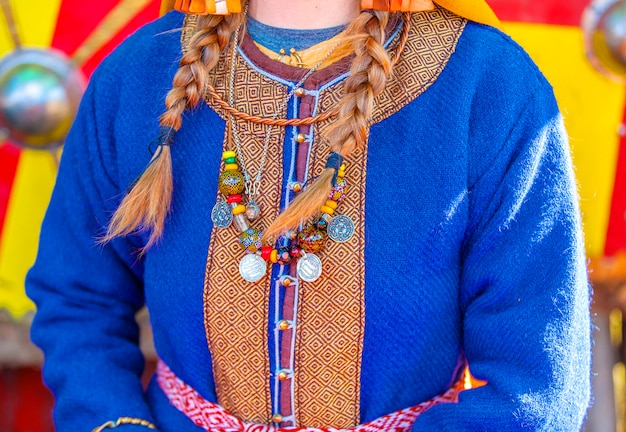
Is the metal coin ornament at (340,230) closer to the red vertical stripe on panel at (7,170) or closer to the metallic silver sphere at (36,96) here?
the metallic silver sphere at (36,96)

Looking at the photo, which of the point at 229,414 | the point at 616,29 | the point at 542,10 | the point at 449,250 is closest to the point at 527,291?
the point at 449,250

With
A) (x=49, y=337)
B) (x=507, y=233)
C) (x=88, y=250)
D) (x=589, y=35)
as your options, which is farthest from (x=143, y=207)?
(x=589, y=35)

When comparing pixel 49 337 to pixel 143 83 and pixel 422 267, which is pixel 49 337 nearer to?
pixel 143 83

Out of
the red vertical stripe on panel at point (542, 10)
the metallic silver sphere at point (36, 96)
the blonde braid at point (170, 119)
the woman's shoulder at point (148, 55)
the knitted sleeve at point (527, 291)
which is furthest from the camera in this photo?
the red vertical stripe on panel at point (542, 10)

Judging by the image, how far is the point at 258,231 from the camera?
4.31 feet

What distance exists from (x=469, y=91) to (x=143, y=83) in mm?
593

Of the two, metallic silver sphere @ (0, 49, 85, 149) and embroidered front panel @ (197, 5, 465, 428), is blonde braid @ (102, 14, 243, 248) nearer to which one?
embroidered front panel @ (197, 5, 465, 428)

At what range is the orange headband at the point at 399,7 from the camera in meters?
1.30

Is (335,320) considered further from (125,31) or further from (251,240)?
(125,31)

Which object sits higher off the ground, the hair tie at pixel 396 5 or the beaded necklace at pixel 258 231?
the hair tie at pixel 396 5

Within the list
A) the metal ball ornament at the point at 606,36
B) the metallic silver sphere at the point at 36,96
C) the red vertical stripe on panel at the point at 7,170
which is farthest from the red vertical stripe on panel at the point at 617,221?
the red vertical stripe on panel at the point at 7,170

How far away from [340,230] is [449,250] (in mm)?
184

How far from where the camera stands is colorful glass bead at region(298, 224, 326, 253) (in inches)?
50.2

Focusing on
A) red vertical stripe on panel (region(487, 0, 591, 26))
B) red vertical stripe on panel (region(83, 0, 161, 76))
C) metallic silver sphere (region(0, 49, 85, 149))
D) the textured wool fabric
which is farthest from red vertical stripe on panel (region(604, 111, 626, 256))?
metallic silver sphere (region(0, 49, 85, 149))
